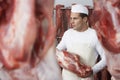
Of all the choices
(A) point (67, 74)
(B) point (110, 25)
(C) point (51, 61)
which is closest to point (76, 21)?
(A) point (67, 74)

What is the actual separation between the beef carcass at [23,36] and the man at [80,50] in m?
0.81

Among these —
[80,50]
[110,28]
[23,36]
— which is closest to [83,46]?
[80,50]

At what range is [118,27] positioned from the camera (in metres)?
0.93

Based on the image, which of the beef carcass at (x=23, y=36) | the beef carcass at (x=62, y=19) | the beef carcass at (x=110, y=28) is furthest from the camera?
the beef carcass at (x=62, y=19)

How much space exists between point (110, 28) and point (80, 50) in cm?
64

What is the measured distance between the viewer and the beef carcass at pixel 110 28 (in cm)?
92

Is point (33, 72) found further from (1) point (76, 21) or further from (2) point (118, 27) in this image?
(1) point (76, 21)

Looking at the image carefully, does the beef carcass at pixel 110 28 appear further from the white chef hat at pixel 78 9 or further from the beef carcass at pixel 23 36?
the white chef hat at pixel 78 9

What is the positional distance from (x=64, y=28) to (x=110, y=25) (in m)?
0.85

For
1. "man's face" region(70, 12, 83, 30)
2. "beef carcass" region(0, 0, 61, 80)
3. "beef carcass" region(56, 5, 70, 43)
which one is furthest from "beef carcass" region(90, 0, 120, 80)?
"beef carcass" region(56, 5, 70, 43)

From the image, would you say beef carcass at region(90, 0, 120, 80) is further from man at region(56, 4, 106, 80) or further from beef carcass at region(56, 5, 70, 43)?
beef carcass at region(56, 5, 70, 43)

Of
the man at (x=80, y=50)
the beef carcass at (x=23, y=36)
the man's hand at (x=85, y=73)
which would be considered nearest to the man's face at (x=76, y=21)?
the man at (x=80, y=50)

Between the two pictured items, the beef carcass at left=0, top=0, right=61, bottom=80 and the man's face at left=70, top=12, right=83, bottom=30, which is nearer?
the beef carcass at left=0, top=0, right=61, bottom=80

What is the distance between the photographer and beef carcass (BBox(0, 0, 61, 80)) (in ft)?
2.15
